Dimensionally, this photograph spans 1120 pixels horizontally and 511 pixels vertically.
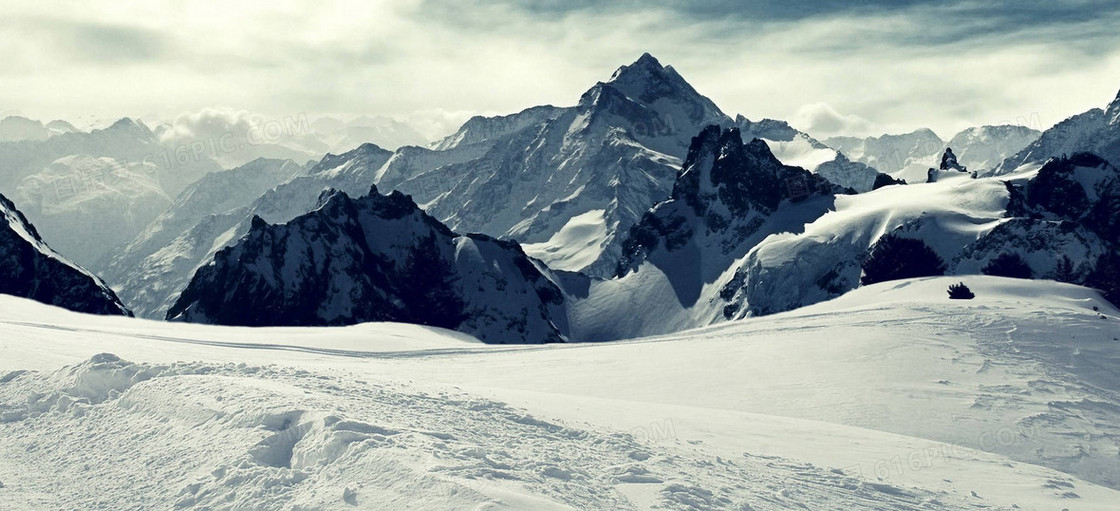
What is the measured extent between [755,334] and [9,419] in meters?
34.0

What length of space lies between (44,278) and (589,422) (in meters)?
142

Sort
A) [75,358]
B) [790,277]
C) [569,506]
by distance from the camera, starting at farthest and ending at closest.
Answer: [790,277]
[75,358]
[569,506]

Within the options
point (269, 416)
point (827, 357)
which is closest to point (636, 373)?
point (827, 357)

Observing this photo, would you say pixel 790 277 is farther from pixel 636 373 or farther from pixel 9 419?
pixel 9 419

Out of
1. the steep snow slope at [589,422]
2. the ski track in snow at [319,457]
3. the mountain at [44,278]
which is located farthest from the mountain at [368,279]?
the ski track in snow at [319,457]

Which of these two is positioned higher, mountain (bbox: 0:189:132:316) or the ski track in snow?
mountain (bbox: 0:189:132:316)

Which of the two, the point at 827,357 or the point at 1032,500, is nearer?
the point at 1032,500

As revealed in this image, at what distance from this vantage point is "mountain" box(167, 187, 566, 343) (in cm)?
17100

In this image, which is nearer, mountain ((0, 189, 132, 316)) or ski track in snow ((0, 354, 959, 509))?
ski track in snow ((0, 354, 959, 509))

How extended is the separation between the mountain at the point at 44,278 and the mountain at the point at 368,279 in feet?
85.6

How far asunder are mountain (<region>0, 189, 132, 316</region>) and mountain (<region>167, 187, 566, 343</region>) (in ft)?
85.6

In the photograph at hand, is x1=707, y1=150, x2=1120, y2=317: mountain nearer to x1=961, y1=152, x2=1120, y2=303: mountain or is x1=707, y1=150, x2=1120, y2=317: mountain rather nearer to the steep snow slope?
x1=961, y1=152, x2=1120, y2=303: mountain

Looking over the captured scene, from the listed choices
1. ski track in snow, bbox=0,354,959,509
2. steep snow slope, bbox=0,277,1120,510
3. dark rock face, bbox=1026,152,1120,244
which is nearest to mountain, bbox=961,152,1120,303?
dark rock face, bbox=1026,152,1120,244

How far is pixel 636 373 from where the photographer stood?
36625 millimetres
